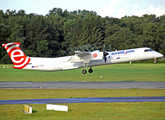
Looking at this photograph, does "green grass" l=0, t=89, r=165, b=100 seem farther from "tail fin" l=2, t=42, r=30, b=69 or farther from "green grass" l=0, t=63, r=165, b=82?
"green grass" l=0, t=63, r=165, b=82

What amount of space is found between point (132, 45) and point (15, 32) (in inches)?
2033

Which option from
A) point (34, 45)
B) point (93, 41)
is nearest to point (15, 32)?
point (34, 45)

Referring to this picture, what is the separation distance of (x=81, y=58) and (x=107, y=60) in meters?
4.08

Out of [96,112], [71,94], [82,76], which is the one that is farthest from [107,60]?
Result: [82,76]

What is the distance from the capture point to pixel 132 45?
115 m

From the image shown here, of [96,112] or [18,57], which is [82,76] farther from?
[96,112]

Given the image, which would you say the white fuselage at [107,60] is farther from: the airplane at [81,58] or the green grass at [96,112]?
the green grass at [96,112]

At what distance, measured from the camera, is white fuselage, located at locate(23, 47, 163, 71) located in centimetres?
3931

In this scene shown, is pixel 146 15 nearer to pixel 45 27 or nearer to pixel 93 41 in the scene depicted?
pixel 93 41

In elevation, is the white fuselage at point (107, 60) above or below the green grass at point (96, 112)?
above

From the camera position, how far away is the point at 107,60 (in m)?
39.7

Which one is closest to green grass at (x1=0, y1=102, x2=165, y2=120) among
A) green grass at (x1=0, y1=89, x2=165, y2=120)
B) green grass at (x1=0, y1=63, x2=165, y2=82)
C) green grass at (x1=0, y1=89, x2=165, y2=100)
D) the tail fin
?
green grass at (x1=0, y1=89, x2=165, y2=120)

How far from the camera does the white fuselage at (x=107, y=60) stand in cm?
3931

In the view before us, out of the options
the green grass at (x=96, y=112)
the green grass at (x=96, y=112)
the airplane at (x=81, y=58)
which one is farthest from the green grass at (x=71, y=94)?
the airplane at (x=81, y=58)
